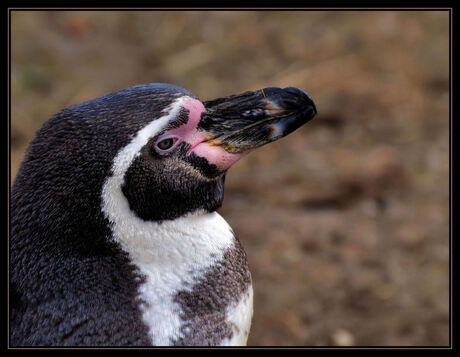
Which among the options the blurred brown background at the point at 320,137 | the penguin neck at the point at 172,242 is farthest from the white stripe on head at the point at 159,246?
the blurred brown background at the point at 320,137

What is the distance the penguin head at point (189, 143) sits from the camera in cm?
164

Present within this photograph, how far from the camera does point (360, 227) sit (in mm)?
3705

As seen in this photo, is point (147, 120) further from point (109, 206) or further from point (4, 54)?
point (4, 54)

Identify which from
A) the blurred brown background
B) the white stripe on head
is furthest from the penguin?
the blurred brown background

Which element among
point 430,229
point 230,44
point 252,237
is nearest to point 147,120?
point 252,237

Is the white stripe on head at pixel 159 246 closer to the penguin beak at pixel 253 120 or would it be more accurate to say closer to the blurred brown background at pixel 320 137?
the penguin beak at pixel 253 120

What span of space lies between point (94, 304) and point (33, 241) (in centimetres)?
20

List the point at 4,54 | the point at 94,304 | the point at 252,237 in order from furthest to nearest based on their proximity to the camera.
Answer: the point at 252,237 < the point at 4,54 < the point at 94,304

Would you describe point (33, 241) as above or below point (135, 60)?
above

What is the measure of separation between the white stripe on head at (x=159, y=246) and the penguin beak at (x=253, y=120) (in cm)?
9

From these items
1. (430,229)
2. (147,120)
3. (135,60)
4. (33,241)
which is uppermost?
(147,120)

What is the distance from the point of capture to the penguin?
63.2 inches

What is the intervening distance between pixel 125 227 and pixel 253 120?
393 mm

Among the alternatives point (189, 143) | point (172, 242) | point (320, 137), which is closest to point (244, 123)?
point (189, 143)
